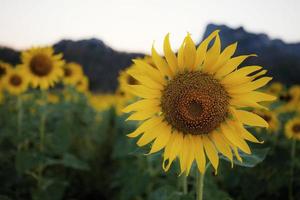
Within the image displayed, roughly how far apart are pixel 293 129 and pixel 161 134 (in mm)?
3027

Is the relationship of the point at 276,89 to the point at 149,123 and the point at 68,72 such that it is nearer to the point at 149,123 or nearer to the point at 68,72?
the point at 68,72

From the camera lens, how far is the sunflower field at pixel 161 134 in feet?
7.16

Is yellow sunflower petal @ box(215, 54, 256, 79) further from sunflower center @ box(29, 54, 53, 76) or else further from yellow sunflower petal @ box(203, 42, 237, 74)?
sunflower center @ box(29, 54, 53, 76)

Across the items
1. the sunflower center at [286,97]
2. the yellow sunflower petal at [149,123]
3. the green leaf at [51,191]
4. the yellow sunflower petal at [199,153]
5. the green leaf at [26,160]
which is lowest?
the green leaf at [51,191]

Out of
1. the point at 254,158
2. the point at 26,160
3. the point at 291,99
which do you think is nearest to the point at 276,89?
the point at 291,99

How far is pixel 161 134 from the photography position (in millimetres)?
2256

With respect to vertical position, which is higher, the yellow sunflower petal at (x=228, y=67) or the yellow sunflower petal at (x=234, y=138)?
the yellow sunflower petal at (x=228, y=67)

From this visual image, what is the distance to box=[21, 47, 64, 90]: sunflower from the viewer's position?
5281mm

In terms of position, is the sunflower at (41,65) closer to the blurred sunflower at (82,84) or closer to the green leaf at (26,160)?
the green leaf at (26,160)

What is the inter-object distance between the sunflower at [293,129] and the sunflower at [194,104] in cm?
274

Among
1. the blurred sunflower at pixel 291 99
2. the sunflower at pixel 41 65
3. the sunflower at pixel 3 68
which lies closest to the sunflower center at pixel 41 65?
the sunflower at pixel 41 65

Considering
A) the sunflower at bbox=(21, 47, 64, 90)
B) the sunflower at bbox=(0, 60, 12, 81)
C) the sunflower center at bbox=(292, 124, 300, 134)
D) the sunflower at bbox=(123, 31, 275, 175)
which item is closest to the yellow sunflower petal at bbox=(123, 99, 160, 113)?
the sunflower at bbox=(123, 31, 275, 175)

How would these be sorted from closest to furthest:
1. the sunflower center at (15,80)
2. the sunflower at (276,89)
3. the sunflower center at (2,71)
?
the sunflower center at (15,80), the sunflower center at (2,71), the sunflower at (276,89)

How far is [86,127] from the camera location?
6402mm
